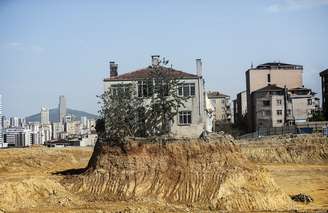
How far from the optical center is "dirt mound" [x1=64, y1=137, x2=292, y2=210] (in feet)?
106

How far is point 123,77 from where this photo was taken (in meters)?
56.1

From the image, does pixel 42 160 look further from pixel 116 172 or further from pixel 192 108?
pixel 116 172

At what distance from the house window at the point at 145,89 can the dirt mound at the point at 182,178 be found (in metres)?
8.09

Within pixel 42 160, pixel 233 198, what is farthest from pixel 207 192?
pixel 42 160

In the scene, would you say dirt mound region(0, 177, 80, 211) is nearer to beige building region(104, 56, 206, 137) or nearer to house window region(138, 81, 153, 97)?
house window region(138, 81, 153, 97)

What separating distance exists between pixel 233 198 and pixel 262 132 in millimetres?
52832

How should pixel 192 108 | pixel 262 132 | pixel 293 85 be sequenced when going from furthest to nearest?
pixel 293 85, pixel 262 132, pixel 192 108

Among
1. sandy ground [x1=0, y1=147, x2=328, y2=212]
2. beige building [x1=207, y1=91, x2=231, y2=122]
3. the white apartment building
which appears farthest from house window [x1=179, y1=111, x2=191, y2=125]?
the white apartment building

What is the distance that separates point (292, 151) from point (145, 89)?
26094mm

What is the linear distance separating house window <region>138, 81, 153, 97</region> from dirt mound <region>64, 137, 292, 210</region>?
26.5 ft

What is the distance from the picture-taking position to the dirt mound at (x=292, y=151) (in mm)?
64250

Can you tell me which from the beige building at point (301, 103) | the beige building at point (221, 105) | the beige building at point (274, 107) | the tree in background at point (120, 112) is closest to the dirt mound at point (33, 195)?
the tree in background at point (120, 112)

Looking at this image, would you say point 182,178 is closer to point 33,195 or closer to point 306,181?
point 33,195

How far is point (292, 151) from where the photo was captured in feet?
214
